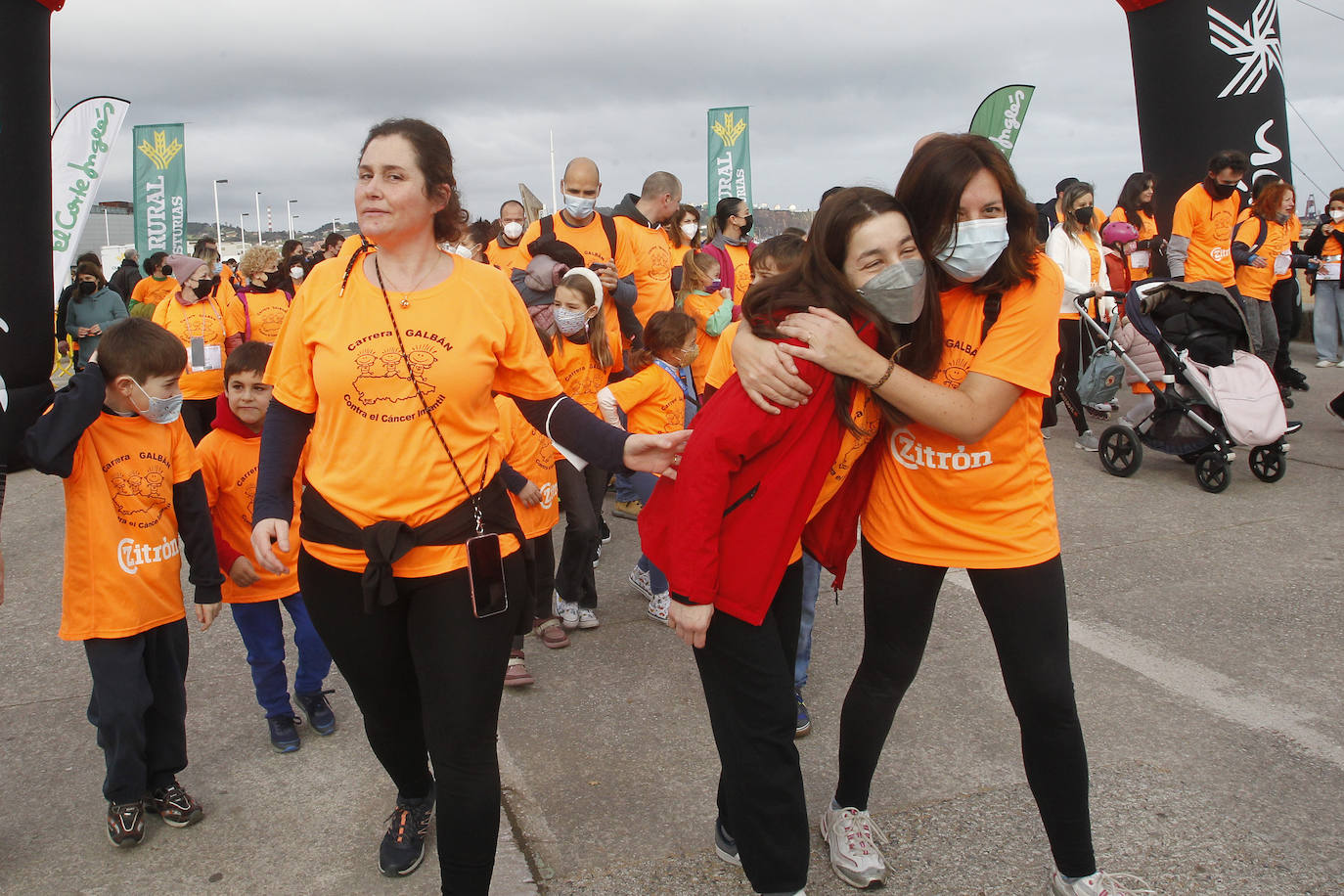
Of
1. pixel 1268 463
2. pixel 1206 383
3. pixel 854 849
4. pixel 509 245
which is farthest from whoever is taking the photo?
pixel 509 245

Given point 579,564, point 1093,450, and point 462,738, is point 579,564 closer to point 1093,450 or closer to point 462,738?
point 462,738

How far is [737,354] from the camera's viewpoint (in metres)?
2.21

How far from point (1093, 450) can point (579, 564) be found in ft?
16.8

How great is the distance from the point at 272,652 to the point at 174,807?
63cm

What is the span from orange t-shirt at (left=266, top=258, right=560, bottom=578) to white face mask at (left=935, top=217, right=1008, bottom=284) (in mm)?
1078

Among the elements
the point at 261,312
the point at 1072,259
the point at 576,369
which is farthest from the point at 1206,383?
the point at 261,312

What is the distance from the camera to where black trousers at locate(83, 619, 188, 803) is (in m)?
2.99

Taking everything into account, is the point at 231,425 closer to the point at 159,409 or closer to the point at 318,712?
the point at 159,409

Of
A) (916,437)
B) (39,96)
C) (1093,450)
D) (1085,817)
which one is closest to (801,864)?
(1085,817)

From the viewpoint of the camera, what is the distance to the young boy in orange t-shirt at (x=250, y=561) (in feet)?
11.7

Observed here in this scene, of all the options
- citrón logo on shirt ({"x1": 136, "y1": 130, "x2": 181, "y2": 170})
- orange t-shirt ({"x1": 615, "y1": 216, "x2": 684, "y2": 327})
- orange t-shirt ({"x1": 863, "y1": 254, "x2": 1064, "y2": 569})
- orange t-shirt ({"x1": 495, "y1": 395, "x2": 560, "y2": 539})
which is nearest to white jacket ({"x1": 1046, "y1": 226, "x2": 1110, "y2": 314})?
orange t-shirt ({"x1": 615, "y1": 216, "x2": 684, "y2": 327})

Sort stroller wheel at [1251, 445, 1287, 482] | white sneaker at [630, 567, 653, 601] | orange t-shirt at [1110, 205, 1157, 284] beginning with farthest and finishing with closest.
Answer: orange t-shirt at [1110, 205, 1157, 284] < stroller wheel at [1251, 445, 1287, 482] < white sneaker at [630, 567, 653, 601]

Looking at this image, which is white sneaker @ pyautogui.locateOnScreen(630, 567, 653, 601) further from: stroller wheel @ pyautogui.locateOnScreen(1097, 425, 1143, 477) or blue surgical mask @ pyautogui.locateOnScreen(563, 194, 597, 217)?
stroller wheel @ pyautogui.locateOnScreen(1097, 425, 1143, 477)

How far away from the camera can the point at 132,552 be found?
3.08m
